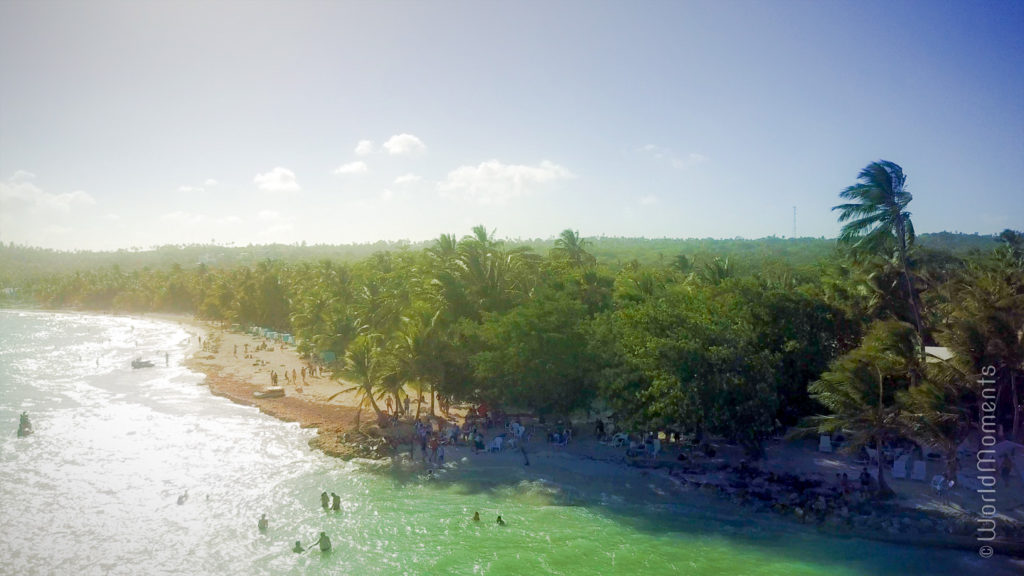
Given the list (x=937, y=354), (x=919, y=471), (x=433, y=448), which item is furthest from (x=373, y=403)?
(x=937, y=354)

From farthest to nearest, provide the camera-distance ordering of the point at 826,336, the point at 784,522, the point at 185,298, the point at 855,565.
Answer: the point at 185,298 < the point at 826,336 < the point at 784,522 < the point at 855,565

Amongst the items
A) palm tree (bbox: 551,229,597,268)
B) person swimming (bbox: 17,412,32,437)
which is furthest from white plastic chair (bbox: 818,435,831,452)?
person swimming (bbox: 17,412,32,437)

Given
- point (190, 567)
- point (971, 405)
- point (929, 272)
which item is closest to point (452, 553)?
point (190, 567)

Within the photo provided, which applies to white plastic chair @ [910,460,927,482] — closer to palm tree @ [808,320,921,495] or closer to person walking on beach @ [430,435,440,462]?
palm tree @ [808,320,921,495]

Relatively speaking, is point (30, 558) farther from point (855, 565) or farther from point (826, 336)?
point (826, 336)

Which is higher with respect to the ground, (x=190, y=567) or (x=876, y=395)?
(x=876, y=395)

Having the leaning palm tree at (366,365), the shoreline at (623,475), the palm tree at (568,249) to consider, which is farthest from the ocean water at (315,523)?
the palm tree at (568,249)

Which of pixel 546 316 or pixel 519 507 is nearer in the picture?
pixel 519 507
